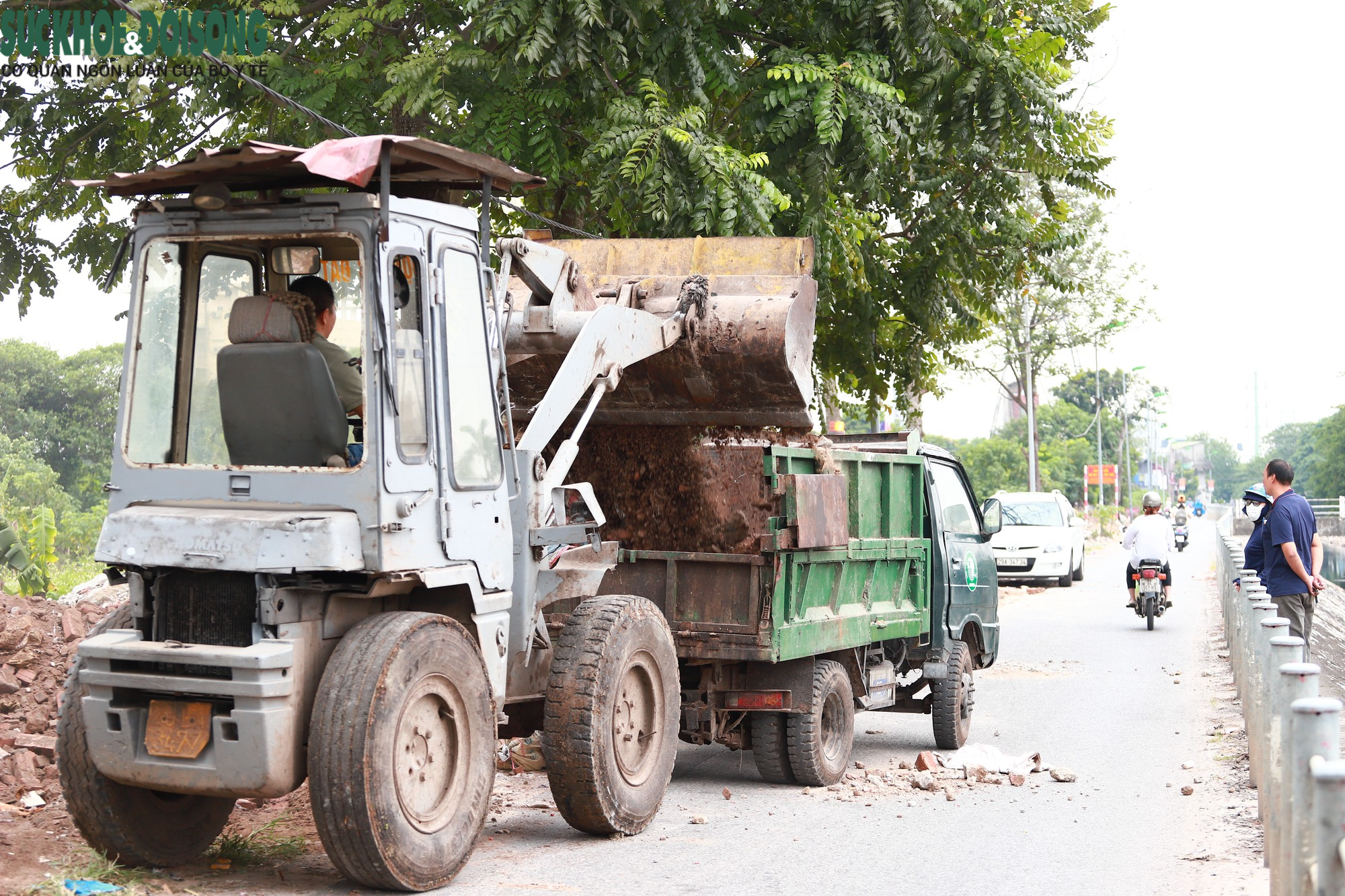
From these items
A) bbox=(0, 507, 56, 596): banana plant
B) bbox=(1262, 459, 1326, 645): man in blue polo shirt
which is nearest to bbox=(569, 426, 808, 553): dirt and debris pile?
bbox=(1262, 459, 1326, 645): man in blue polo shirt

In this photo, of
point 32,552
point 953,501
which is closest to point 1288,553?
point 953,501

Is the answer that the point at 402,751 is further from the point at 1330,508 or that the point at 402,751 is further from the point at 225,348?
the point at 1330,508

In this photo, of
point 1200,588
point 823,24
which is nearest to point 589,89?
point 823,24

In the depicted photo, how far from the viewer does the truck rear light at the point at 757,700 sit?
334 inches

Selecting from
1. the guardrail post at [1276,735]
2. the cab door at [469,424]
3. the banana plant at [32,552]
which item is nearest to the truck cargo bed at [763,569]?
the cab door at [469,424]

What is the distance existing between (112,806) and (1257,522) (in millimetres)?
9053

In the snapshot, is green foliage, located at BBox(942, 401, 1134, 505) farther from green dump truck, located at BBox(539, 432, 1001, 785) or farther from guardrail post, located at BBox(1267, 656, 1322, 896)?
guardrail post, located at BBox(1267, 656, 1322, 896)

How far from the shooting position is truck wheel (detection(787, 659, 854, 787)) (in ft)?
28.3

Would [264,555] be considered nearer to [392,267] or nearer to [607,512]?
[392,267]

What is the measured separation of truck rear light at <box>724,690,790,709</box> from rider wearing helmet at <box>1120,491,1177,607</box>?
11895 millimetres

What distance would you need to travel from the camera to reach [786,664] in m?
8.61

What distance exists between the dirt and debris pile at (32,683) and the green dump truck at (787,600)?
284 centimetres

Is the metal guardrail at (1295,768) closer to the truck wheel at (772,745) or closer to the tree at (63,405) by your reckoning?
the truck wheel at (772,745)

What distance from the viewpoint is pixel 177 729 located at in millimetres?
5359
